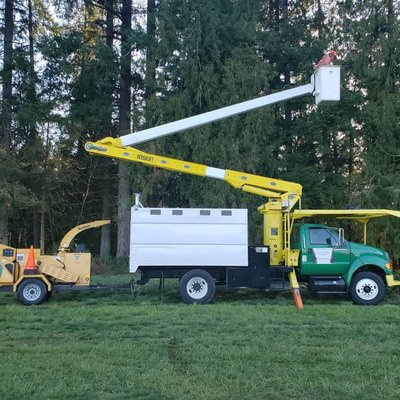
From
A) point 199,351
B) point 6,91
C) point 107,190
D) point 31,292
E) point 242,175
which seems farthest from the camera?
point 107,190

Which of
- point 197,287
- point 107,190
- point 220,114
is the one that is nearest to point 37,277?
point 197,287

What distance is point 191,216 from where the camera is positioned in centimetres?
1280

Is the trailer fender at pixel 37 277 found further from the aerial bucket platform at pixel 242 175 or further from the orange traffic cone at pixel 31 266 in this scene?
the aerial bucket platform at pixel 242 175

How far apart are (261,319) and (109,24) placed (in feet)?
68.1

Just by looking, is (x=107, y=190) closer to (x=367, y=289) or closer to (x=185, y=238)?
(x=185, y=238)

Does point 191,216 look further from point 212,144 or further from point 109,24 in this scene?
point 109,24

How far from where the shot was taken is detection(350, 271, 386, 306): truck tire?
1285 centimetres

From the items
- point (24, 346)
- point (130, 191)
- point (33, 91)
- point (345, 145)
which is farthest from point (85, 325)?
point (345, 145)

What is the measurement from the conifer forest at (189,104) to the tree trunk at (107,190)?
0.24 feet

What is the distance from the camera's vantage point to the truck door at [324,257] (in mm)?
13109

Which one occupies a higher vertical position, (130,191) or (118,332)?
(130,191)

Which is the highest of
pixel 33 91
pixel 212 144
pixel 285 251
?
pixel 33 91

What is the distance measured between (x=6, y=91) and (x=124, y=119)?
5.69 metres

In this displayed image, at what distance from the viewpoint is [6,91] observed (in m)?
24.1
